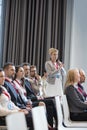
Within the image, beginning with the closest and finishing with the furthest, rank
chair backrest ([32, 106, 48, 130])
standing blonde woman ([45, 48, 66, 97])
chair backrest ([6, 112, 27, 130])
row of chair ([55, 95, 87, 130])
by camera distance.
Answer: chair backrest ([6, 112, 27, 130])
chair backrest ([32, 106, 48, 130])
row of chair ([55, 95, 87, 130])
standing blonde woman ([45, 48, 66, 97])

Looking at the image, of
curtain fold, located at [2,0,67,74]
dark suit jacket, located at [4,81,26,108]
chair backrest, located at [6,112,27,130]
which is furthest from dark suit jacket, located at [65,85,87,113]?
curtain fold, located at [2,0,67,74]

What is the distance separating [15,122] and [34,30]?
5.38m

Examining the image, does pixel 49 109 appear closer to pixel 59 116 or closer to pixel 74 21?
pixel 59 116

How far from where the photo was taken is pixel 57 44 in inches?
287

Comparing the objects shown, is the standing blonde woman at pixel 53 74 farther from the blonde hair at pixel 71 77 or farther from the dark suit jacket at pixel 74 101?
the dark suit jacket at pixel 74 101

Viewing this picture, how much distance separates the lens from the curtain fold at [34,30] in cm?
713

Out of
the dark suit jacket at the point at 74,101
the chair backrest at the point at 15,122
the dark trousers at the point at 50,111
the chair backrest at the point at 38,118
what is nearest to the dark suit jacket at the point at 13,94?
the dark trousers at the point at 50,111

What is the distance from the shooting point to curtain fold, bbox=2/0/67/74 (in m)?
7.13

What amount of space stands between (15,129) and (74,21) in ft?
18.6

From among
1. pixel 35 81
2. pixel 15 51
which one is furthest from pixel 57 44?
pixel 35 81

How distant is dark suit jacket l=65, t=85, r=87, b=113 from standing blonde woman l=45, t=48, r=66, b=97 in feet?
4.20

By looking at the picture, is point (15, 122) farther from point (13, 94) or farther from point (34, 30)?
point (34, 30)

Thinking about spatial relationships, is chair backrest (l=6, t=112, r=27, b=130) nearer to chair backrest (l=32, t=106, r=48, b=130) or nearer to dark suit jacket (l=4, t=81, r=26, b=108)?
chair backrest (l=32, t=106, r=48, b=130)

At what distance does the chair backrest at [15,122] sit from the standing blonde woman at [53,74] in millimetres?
3302
